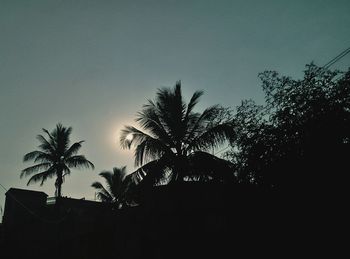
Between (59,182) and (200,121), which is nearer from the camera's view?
(200,121)

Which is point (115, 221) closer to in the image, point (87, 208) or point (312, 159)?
point (312, 159)

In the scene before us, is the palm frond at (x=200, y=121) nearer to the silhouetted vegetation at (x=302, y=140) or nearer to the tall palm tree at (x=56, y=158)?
the silhouetted vegetation at (x=302, y=140)

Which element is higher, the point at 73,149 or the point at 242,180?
the point at 73,149

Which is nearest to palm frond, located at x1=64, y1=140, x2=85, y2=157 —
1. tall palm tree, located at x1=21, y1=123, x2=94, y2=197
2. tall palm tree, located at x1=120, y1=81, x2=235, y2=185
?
tall palm tree, located at x1=21, y1=123, x2=94, y2=197

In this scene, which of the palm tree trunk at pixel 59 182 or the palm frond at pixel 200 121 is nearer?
the palm frond at pixel 200 121

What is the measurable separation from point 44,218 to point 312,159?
70.1 ft

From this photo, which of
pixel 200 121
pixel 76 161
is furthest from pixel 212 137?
pixel 76 161

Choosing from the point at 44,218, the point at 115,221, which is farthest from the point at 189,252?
the point at 44,218

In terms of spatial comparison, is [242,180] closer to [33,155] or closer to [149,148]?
[149,148]

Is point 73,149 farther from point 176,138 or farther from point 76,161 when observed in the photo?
point 176,138

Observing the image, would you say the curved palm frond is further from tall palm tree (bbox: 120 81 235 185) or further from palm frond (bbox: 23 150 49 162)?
tall palm tree (bbox: 120 81 235 185)

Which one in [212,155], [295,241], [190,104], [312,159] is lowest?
[295,241]

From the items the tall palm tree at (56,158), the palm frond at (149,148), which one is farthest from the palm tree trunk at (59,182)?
the palm frond at (149,148)

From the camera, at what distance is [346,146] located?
913cm
